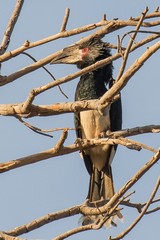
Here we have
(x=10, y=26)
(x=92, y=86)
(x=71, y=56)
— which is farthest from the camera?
(x=92, y=86)

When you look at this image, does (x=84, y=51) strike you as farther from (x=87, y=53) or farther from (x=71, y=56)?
(x=71, y=56)

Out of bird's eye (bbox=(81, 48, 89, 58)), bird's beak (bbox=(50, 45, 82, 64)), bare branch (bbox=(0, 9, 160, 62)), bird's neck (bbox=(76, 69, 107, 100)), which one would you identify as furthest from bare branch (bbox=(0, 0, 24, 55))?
bird's eye (bbox=(81, 48, 89, 58))

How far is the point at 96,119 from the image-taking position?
20.3ft

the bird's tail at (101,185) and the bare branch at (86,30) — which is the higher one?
the bird's tail at (101,185)

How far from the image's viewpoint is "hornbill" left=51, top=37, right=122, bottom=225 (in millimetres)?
6152

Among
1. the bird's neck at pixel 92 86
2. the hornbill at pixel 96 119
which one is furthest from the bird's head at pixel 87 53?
the bird's neck at pixel 92 86

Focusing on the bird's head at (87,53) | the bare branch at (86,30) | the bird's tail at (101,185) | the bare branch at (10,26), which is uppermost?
the bird's head at (87,53)

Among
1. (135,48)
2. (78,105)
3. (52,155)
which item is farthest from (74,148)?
(135,48)

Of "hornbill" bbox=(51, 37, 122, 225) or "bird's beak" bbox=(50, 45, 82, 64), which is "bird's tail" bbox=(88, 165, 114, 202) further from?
"bird's beak" bbox=(50, 45, 82, 64)

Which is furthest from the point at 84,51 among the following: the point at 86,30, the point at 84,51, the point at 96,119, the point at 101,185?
the point at 86,30

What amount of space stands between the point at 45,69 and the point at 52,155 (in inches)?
21.0

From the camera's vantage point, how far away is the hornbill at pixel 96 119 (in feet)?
20.2

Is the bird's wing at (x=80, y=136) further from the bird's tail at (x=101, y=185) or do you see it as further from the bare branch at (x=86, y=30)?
the bare branch at (x=86, y=30)

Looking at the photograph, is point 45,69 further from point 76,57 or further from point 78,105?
point 76,57
